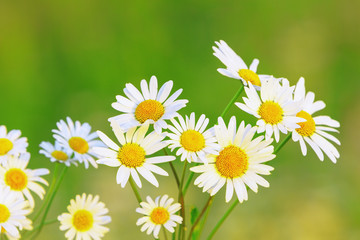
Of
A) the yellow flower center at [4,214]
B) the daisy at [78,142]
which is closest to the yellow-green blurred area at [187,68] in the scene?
the daisy at [78,142]

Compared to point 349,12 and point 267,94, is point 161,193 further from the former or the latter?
point 349,12

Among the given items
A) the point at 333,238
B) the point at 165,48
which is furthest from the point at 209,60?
the point at 333,238

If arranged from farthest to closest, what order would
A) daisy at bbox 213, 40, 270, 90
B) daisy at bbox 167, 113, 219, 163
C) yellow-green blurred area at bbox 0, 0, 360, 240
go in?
1. yellow-green blurred area at bbox 0, 0, 360, 240
2. daisy at bbox 213, 40, 270, 90
3. daisy at bbox 167, 113, 219, 163

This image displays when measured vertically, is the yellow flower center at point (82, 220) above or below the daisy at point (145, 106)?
below

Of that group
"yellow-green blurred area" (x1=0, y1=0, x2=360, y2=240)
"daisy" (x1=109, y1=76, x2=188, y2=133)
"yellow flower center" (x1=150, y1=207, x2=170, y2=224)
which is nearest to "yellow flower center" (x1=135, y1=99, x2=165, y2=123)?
"daisy" (x1=109, y1=76, x2=188, y2=133)

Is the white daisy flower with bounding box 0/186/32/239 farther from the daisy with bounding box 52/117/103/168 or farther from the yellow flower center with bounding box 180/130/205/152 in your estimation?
the yellow flower center with bounding box 180/130/205/152

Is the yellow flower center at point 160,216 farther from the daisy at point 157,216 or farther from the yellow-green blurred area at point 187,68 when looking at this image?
the yellow-green blurred area at point 187,68
